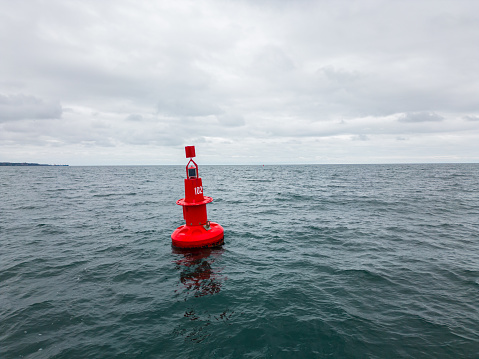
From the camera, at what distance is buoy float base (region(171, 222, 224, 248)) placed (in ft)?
40.6

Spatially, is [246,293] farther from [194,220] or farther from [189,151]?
[189,151]

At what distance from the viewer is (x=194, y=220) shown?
12.9 metres

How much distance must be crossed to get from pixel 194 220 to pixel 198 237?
0.96 m

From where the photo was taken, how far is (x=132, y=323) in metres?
6.96

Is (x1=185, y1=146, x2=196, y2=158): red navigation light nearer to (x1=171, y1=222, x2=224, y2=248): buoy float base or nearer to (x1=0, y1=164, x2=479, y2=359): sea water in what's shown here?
(x1=171, y1=222, x2=224, y2=248): buoy float base

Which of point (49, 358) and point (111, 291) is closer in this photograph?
point (49, 358)

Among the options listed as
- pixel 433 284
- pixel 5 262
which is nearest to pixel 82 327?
pixel 5 262

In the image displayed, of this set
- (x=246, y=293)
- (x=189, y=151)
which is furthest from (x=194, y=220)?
(x=246, y=293)

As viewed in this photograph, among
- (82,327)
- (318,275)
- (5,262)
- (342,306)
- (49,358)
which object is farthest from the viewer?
(5,262)

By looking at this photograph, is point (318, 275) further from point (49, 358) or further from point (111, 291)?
point (49, 358)

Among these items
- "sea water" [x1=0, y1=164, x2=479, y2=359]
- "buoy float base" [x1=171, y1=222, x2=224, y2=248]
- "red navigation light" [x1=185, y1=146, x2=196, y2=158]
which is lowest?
"sea water" [x1=0, y1=164, x2=479, y2=359]

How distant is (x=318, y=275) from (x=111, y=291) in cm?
783

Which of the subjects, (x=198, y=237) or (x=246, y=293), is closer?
(x=246, y=293)

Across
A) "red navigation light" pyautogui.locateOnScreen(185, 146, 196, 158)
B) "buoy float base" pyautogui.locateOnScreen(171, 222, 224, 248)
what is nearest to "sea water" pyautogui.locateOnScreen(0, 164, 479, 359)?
"buoy float base" pyautogui.locateOnScreen(171, 222, 224, 248)
